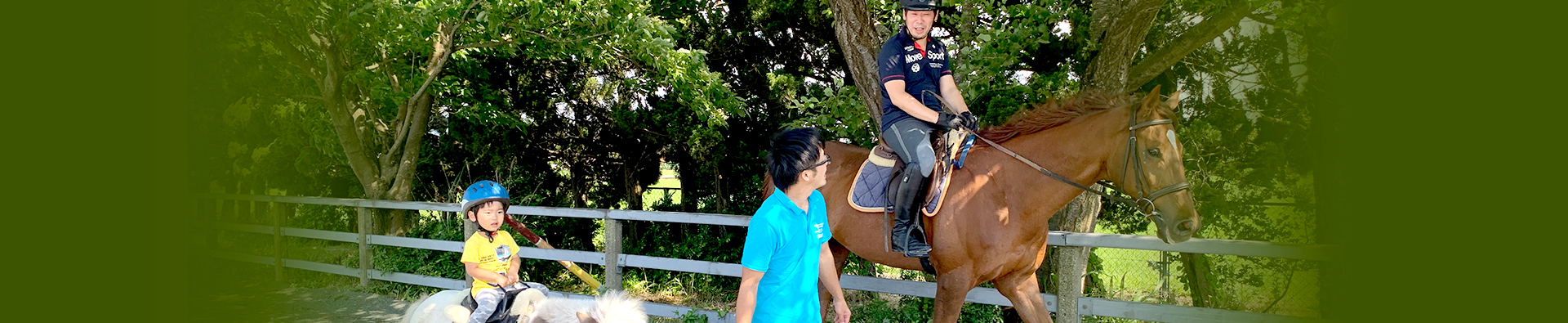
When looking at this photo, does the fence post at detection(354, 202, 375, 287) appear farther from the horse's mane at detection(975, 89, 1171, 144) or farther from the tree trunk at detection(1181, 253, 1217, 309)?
the tree trunk at detection(1181, 253, 1217, 309)

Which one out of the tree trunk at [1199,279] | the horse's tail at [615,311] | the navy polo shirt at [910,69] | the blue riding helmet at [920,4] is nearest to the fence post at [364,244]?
the navy polo shirt at [910,69]

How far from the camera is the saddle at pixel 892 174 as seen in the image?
13.3ft

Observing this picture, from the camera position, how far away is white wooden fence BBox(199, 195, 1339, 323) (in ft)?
13.7

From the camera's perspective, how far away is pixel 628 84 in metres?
8.86

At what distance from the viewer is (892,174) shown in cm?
426

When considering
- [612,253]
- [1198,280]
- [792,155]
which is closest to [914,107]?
[792,155]

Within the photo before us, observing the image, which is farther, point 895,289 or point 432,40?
point 432,40

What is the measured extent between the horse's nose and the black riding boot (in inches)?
43.4

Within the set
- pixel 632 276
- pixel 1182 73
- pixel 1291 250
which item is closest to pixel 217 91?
pixel 632 276

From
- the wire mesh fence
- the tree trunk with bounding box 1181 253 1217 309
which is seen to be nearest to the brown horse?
the wire mesh fence

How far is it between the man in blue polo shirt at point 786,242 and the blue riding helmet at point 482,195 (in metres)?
1.20

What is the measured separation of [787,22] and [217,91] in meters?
5.05

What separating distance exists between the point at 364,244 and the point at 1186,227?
7.67 meters

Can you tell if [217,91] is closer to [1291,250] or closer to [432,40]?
[432,40]
